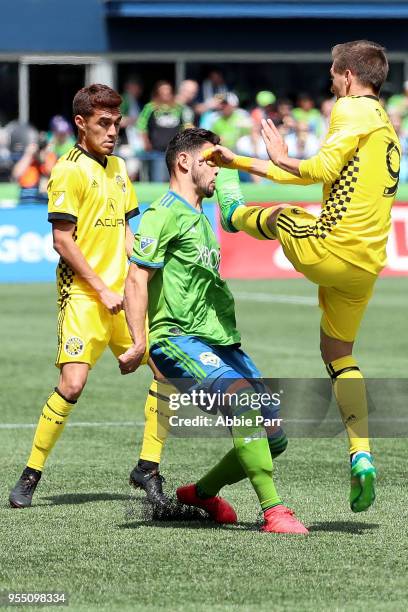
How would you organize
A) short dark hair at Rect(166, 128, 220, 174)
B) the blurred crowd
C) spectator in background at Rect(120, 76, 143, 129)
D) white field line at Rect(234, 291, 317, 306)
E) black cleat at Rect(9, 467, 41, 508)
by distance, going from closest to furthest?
1. short dark hair at Rect(166, 128, 220, 174)
2. black cleat at Rect(9, 467, 41, 508)
3. white field line at Rect(234, 291, 317, 306)
4. the blurred crowd
5. spectator in background at Rect(120, 76, 143, 129)

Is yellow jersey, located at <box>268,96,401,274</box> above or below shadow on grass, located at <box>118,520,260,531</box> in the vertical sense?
above

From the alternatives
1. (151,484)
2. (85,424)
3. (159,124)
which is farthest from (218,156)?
(159,124)

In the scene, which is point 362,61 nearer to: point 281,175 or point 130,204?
point 281,175

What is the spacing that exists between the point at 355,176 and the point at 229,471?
1555mm

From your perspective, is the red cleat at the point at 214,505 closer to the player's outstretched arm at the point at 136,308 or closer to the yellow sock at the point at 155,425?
the yellow sock at the point at 155,425

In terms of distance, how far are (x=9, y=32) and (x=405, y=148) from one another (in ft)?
29.2

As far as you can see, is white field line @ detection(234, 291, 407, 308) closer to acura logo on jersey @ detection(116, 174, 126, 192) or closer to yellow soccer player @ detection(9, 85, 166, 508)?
acura logo on jersey @ detection(116, 174, 126, 192)

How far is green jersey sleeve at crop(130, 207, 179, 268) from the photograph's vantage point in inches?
264

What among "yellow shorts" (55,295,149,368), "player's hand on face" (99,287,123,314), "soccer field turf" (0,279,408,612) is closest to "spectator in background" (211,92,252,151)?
"soccer field turf" (0,279,408,612)

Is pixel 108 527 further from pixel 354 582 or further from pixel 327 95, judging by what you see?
pixel 327 95

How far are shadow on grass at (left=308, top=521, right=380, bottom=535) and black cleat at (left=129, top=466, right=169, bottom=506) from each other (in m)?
0.80

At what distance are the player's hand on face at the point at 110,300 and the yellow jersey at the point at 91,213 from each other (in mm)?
111

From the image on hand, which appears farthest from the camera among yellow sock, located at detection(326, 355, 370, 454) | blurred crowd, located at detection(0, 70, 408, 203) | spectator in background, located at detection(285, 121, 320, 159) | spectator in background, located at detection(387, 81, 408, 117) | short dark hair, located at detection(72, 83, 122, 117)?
spectator in background, located at detection(387, 81, 408, 117)

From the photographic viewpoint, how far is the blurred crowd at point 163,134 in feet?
77.4
